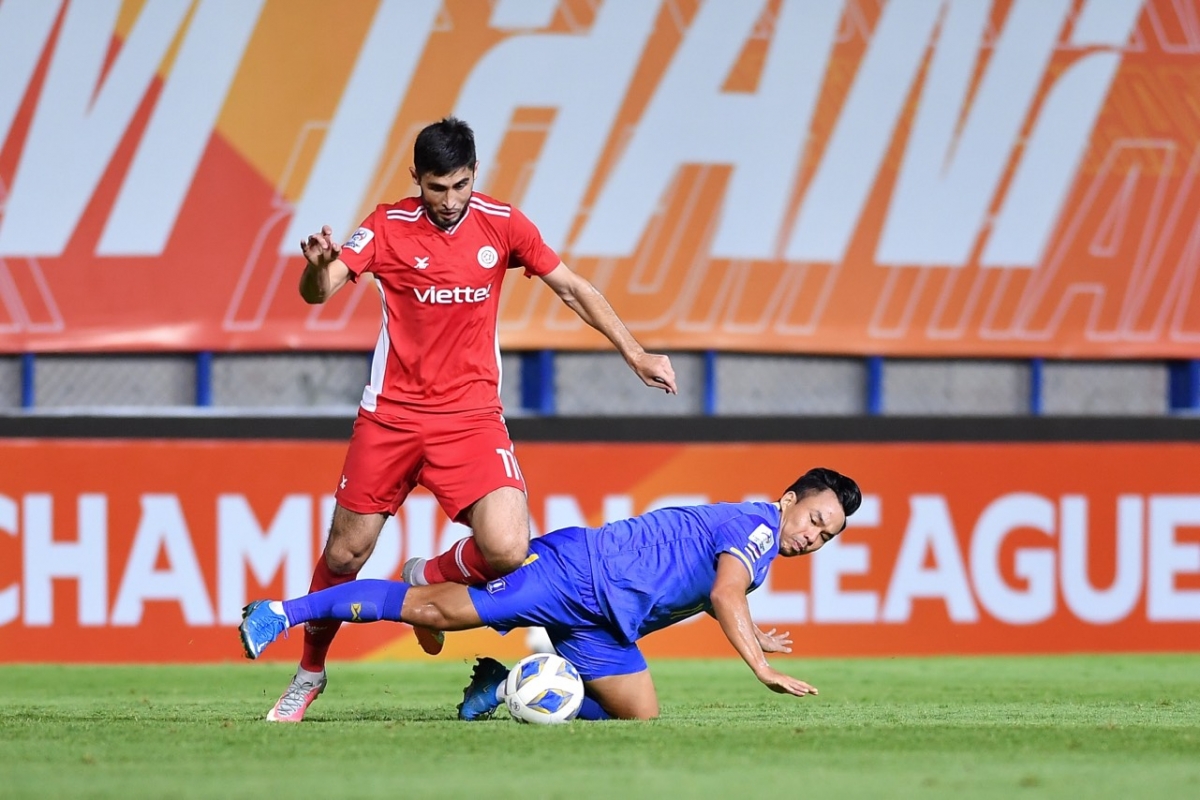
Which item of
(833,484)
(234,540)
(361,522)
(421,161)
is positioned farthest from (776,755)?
(234,540)

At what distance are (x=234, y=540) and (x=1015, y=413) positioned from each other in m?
5.49

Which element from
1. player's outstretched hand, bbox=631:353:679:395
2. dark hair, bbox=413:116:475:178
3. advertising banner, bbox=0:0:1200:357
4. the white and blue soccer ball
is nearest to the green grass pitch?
the white and blue soccer ball

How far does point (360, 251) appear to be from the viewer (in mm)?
6613

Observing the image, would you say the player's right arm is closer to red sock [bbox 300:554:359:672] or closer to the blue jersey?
red sock [bbox 300:554:359:672]

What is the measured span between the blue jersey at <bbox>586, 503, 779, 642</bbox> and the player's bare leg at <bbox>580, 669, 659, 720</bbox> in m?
0.17

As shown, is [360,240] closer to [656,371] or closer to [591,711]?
[656,371]

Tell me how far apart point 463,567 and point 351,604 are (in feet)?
1.71

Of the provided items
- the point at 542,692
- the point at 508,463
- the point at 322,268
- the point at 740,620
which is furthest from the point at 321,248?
the point at 740,620

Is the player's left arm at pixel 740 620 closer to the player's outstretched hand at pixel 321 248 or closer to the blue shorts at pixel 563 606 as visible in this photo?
the blue shorts at pixel 563 606

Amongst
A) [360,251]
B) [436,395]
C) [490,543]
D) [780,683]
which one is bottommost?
[780,683]

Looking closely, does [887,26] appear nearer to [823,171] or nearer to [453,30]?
[823,171]

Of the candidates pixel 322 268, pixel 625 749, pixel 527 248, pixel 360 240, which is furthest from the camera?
pixel 527 248

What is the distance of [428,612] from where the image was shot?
6617mm

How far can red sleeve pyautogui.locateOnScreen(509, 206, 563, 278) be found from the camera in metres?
6.86
